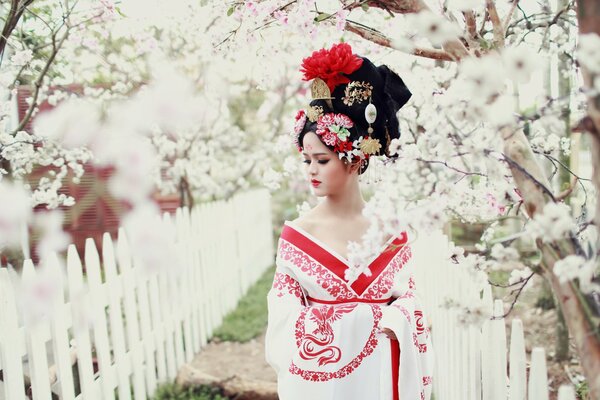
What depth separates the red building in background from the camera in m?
3.88

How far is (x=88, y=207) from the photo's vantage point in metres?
4.02

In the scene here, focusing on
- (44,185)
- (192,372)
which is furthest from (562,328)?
(44,185)

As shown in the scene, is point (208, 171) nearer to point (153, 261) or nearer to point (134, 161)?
point (153, 261)

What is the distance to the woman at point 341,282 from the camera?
219 centimetres

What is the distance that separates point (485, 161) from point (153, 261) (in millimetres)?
2998

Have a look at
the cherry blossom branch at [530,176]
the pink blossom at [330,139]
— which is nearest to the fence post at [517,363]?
the cherry blossom branch at [530,176]

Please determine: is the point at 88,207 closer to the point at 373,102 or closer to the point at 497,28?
the point at 373,102

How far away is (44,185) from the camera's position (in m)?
3.77

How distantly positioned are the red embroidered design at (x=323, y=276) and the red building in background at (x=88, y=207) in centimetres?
184

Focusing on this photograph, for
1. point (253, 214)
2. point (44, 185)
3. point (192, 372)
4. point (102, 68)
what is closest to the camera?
point (44, 185)

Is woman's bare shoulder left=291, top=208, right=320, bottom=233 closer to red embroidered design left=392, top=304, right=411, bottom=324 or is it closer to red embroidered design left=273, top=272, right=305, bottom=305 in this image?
red embroidered design left=273, top=272, right=305, bottom=305

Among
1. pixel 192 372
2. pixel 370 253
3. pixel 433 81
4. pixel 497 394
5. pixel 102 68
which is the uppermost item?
pixel 102 68

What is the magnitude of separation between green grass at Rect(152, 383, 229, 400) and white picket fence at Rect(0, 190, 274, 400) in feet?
0.26

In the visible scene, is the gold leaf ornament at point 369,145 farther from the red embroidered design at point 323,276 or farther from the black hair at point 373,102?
the red embroidered design at point 323,276
